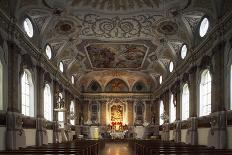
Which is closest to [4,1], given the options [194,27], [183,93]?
[194,27]

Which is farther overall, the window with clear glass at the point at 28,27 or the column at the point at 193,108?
the column at the point at 193,108

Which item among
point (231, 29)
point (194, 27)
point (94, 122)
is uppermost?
point (194, 27)

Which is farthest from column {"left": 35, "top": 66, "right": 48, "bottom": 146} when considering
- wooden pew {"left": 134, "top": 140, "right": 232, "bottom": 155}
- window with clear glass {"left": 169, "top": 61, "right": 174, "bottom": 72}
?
window with clear glass {"left": 169, "top": 61, "right": 174, "bottom": 72}

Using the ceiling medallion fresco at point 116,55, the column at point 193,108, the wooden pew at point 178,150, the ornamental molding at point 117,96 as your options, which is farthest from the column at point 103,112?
the wooden pew at point 178,150

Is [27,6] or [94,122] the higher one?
[27,6]

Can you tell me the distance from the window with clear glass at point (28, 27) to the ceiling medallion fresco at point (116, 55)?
8494 mm

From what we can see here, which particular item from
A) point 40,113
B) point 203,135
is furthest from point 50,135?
point 203,135

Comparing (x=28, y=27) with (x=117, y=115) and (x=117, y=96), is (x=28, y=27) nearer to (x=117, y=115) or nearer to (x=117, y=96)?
(x=117, y=96)

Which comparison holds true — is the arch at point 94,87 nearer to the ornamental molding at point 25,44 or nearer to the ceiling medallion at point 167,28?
the ornamental molding at point 25,44

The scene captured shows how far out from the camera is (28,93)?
20562 millimetres

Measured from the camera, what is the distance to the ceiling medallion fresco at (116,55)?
29094 mm

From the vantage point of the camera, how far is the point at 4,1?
15516mm

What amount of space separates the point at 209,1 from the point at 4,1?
33.6 ft

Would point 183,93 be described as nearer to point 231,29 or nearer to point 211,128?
point 211,128
